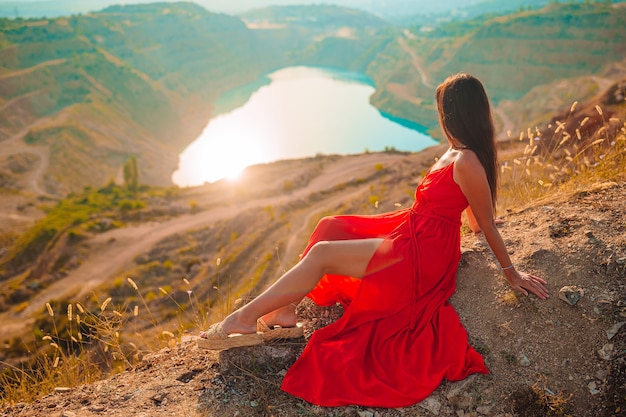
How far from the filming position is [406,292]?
3.50 meters

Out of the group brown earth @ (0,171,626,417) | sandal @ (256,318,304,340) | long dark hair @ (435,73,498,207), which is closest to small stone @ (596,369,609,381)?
brown earth @ (0,171,626,417)

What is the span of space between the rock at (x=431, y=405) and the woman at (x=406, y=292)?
0.08 meters

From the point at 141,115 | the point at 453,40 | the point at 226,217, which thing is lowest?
the point at 226,217

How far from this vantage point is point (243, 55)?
125 m

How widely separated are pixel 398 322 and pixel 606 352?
1.43 metres

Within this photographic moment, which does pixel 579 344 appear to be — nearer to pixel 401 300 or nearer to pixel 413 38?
pixel 401 300

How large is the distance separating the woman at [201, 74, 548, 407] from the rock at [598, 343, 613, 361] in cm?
55

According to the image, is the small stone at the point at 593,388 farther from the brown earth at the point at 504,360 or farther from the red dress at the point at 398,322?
the red dress at the point at 398,322

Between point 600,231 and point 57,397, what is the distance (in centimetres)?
479

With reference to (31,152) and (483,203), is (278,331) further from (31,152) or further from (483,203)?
(31,152)

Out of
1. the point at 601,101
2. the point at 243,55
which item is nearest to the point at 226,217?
the point at 601,101

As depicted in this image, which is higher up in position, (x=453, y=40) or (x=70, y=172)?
(x=453, y=40)

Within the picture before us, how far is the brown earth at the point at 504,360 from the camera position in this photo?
3102 mm

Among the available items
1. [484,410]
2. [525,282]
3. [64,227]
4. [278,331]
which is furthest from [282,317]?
[64,227]
